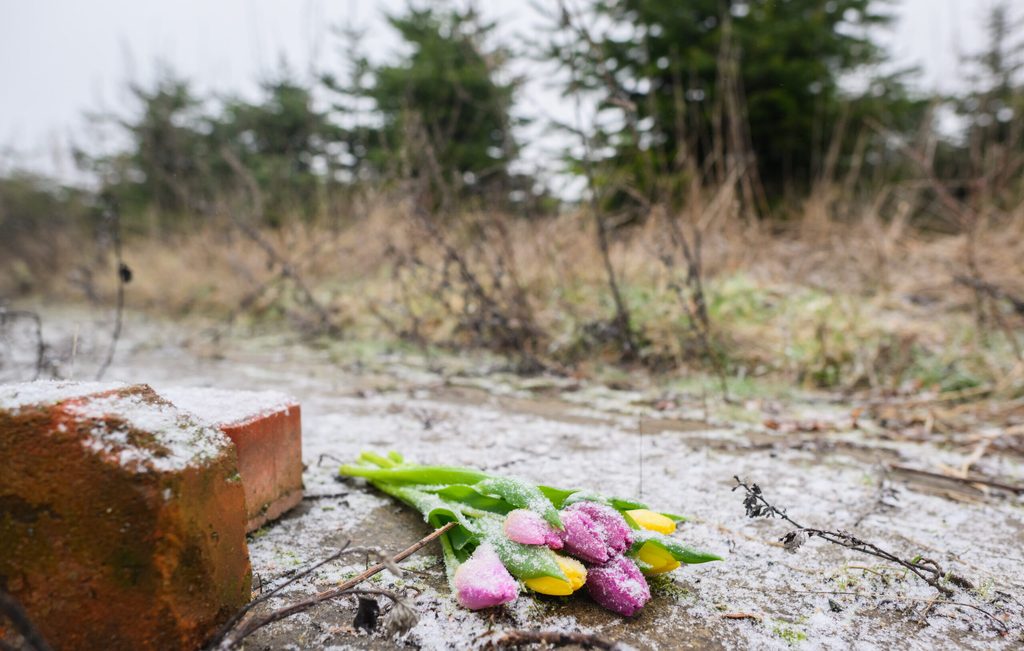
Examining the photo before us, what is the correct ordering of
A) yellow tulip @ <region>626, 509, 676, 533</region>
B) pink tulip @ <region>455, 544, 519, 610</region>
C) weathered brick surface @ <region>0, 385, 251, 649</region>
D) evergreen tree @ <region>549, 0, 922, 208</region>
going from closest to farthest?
1. weathered brick surface @ <region>0, 385, 251, 649</region>
2. pink tulip @ <region>455, 544, 519, 610</region>
3. yellow tulip @ <region>626, 509, 676, 533</region>
4. evergreen tree @ <region>549, 0, 922, 208</region>

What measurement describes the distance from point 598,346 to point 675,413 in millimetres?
952

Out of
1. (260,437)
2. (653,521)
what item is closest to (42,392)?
(260,437)

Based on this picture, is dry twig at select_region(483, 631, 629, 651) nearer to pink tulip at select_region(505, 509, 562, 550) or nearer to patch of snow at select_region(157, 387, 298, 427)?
pink tulip at select_region(505, 509, 562, 550)

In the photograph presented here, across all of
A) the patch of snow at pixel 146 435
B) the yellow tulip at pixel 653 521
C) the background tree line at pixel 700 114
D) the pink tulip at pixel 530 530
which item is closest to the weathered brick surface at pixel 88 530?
the patch of snow at pixel 146 435

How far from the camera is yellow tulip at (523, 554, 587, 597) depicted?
905 millimetres

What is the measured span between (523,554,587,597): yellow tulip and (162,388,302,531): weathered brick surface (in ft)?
1.91

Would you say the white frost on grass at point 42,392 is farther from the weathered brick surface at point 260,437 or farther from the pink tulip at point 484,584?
the pink tulip at point 484,584

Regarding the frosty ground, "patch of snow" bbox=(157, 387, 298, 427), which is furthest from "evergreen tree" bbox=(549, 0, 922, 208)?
"patch of snow" bbox=(157, 387, 298, 427)

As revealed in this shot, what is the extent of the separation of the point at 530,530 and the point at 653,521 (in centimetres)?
23

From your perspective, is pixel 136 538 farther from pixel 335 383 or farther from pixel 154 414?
pixel 335 383

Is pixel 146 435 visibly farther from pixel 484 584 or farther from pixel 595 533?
pixel 595 533

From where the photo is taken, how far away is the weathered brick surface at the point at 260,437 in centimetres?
114

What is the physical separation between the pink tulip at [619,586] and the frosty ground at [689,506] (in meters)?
0.03

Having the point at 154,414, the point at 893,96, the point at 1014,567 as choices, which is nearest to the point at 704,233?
the point at 1014,567
